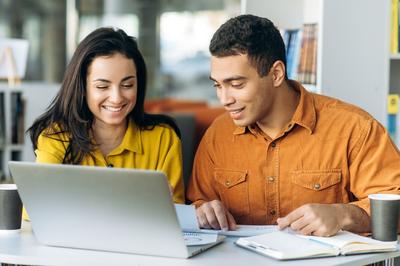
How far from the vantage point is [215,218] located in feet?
7.18

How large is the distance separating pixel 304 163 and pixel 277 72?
29cm

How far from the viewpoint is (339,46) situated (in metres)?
3.13

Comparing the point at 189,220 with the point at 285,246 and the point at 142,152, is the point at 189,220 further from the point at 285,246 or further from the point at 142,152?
the point at 142,152

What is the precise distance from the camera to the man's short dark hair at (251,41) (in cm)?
231

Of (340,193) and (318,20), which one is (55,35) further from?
(340,193)

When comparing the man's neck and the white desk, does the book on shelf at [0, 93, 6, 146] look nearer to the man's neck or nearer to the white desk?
the man's neck

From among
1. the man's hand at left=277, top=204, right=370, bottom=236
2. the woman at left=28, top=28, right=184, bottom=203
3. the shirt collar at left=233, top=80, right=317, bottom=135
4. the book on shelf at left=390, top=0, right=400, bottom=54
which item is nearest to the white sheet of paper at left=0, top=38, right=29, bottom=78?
the book on shelf at left=390, top=0, right=400, bottom=54

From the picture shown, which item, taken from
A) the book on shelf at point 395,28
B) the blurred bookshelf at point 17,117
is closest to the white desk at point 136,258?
the book on shelf at point 395,28

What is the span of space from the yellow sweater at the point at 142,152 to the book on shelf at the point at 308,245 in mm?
578

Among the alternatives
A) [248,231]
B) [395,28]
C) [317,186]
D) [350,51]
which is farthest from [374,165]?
[395,28]

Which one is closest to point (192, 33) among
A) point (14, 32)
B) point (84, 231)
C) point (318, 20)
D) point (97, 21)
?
point (97, 21)

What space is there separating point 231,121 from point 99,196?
807mm

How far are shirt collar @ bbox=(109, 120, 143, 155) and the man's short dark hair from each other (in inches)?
17.0

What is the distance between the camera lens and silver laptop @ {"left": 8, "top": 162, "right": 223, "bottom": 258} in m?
1.80
